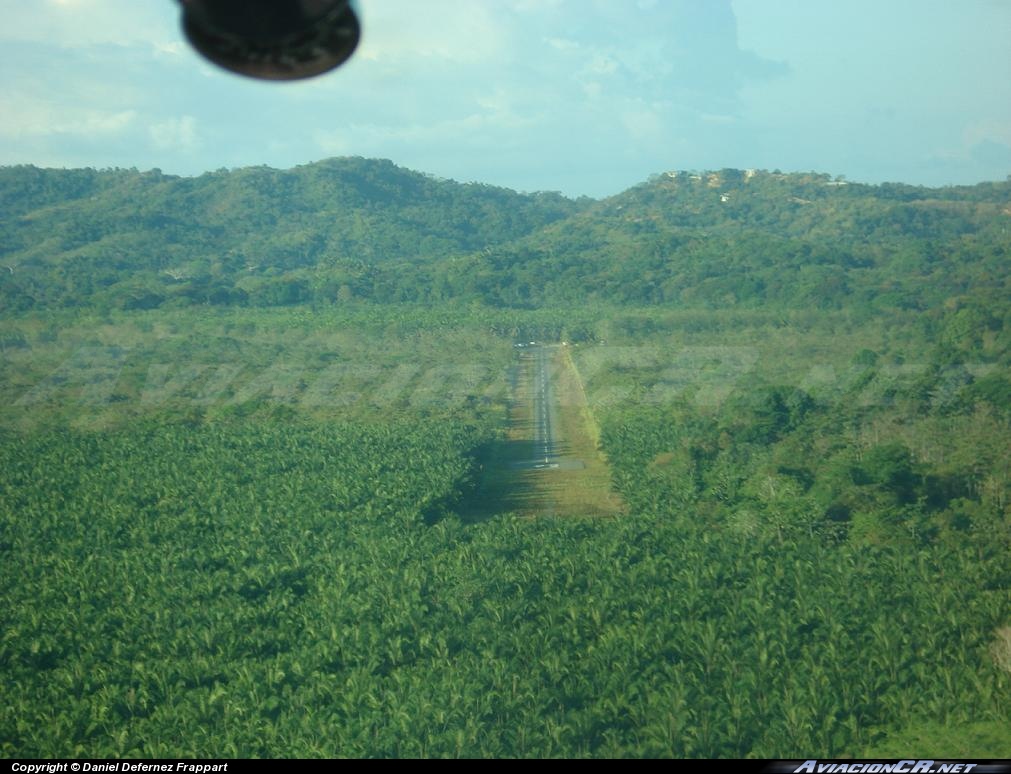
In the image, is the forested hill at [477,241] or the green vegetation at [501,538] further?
the forested hill at [477,241]

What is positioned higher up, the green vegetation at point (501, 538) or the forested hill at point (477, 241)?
the forested hill at point (477, 241)

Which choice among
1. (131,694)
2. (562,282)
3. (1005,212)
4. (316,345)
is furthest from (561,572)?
(1005,212)

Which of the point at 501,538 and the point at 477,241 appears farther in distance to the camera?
the point at 477,241

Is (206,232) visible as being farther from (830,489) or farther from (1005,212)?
(830,489)

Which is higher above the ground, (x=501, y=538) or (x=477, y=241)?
(x=477, y=241)
